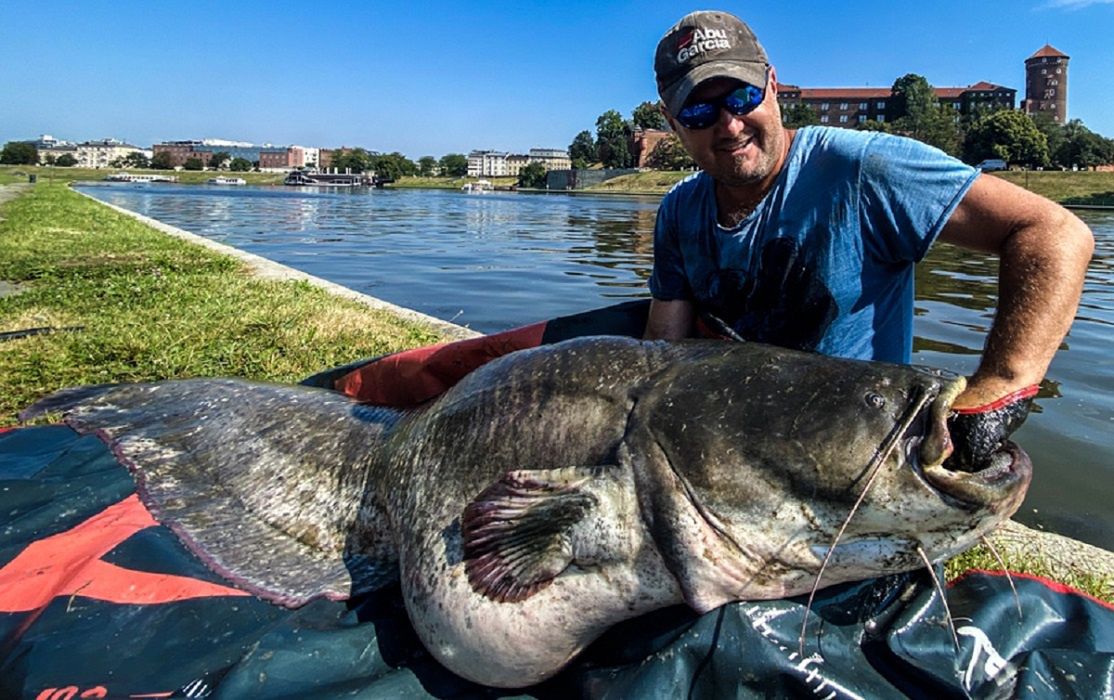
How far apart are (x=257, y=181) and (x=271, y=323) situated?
152 metres

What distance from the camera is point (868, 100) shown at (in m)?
138

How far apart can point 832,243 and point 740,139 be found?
54 centimetres

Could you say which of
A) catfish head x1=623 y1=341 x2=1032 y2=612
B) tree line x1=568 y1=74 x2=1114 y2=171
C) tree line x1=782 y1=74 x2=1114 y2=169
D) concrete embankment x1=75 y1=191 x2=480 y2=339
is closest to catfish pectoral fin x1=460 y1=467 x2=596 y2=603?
catfish head x1=623 y1=341 x2=1032 y2=612

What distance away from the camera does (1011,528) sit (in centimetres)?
344

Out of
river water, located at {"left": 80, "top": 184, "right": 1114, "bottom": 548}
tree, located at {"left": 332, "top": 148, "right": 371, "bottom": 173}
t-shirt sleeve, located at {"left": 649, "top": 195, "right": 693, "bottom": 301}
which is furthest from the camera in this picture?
tree, located at {"left": 332, "top": 148, "right": 371, "bottom": 173}

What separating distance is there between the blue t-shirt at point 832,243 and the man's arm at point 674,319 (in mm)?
98

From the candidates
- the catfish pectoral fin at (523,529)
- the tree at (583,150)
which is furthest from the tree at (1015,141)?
the catfish pectoral fin at (523,529)

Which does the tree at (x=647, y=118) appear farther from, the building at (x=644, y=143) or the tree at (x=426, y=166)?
the tree at (x=426, y=166)

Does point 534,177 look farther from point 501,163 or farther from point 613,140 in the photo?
point 501,163

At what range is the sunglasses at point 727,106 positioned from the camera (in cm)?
300

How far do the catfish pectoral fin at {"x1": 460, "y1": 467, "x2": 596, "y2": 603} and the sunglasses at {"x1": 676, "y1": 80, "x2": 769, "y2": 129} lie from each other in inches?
66.4

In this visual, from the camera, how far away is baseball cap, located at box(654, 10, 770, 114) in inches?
116

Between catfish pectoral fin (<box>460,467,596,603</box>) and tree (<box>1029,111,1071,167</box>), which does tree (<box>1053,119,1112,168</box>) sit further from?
catfish pectoral fin (<box>460,467,596,603</box>)

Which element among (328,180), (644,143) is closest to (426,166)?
(328,180)
